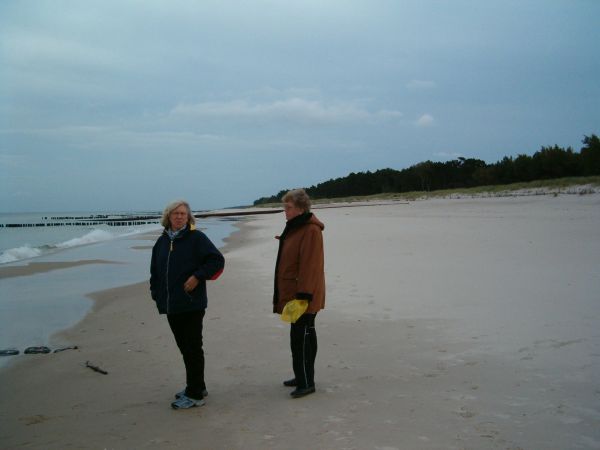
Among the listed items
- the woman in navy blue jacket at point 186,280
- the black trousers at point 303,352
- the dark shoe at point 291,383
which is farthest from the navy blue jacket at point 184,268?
the dark shoe at point 291,383

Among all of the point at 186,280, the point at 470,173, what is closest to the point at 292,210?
the point at 186,280

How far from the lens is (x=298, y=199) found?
14.0 ft

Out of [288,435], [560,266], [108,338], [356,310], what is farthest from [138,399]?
[560,266]

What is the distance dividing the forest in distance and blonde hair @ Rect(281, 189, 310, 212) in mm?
49006

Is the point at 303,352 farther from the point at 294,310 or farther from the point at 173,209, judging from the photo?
the point at 173,209

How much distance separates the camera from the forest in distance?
51.1m

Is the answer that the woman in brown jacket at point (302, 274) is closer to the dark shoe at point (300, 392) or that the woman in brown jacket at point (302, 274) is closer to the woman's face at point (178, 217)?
the dark shoe at point (300, 392)

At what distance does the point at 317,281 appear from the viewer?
4219 millimetres

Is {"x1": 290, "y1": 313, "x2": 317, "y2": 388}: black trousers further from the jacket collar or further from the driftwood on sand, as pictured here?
the driftwood on sand

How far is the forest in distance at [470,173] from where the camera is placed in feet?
168

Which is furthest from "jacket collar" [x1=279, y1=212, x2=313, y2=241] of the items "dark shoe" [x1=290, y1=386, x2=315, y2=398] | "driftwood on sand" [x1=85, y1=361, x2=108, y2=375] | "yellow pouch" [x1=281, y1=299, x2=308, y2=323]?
"driftwood on sand" [x1=85, y1=361, x2=108, y2=375]

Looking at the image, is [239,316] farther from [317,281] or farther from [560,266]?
[560,266]

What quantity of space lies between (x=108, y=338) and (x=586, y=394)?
213 inches

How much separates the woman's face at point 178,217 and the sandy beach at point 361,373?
4.89ft
